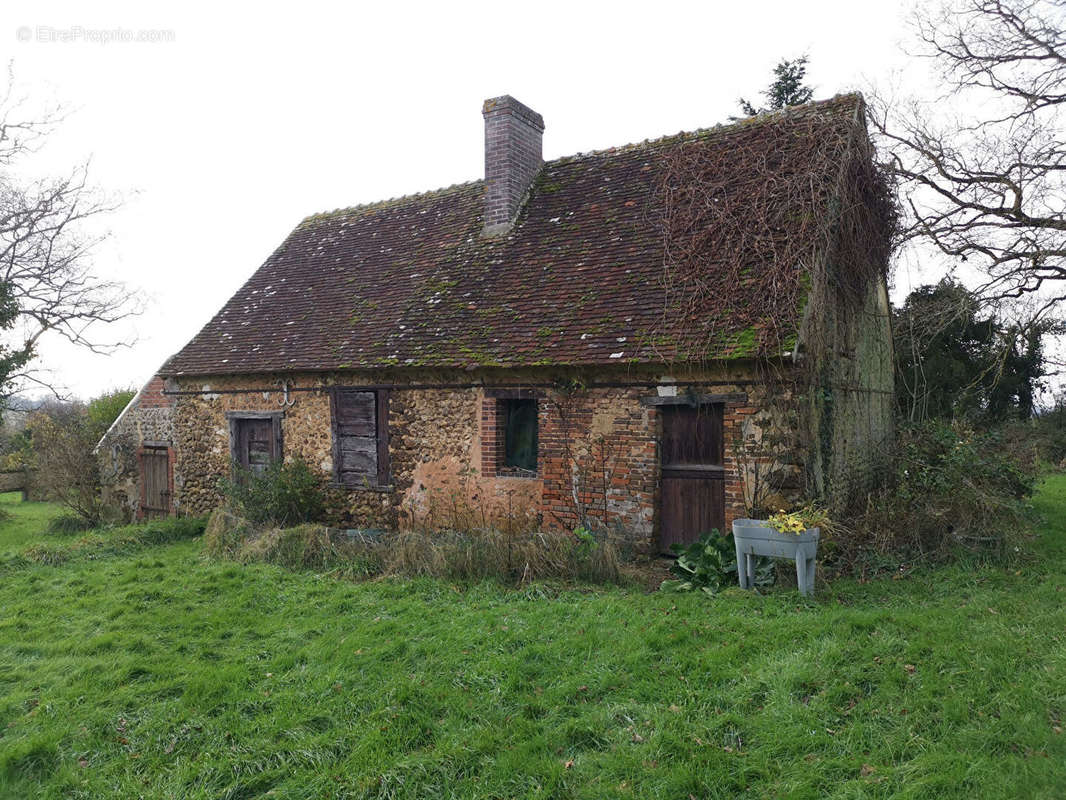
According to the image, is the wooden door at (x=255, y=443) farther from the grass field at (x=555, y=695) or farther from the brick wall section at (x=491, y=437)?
the grass field at (x=555, y=695)

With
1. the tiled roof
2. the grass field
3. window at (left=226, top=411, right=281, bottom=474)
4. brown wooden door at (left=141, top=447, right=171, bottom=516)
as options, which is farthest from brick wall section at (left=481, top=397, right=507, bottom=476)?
brown wooden door at (left=141, top=447, right=171, bottom=516)

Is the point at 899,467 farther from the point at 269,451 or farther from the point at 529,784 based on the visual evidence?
the point at 269,451

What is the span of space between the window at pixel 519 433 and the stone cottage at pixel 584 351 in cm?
3

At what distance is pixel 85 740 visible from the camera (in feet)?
15.1

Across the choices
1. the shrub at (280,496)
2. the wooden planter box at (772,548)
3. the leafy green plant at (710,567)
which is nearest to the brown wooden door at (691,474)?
the leafy green plant at (710,567)

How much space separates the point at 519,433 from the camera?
10.1m

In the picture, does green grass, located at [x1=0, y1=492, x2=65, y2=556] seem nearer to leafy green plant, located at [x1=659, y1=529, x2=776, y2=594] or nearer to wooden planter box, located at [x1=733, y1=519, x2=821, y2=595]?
leafy green plant, located at [x1=659, y1=529, x2=776, y2=594]

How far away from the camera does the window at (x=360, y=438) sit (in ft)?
36.1

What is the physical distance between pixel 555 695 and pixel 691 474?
4309 millimetres

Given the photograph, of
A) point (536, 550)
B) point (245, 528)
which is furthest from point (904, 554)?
point (245, 528)

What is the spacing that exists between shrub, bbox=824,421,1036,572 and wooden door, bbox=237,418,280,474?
374 inches

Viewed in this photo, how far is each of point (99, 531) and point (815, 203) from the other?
1398cm

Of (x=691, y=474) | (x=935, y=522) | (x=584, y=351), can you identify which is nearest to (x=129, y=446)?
(x=584, y=351)

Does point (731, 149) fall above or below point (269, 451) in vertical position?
above
